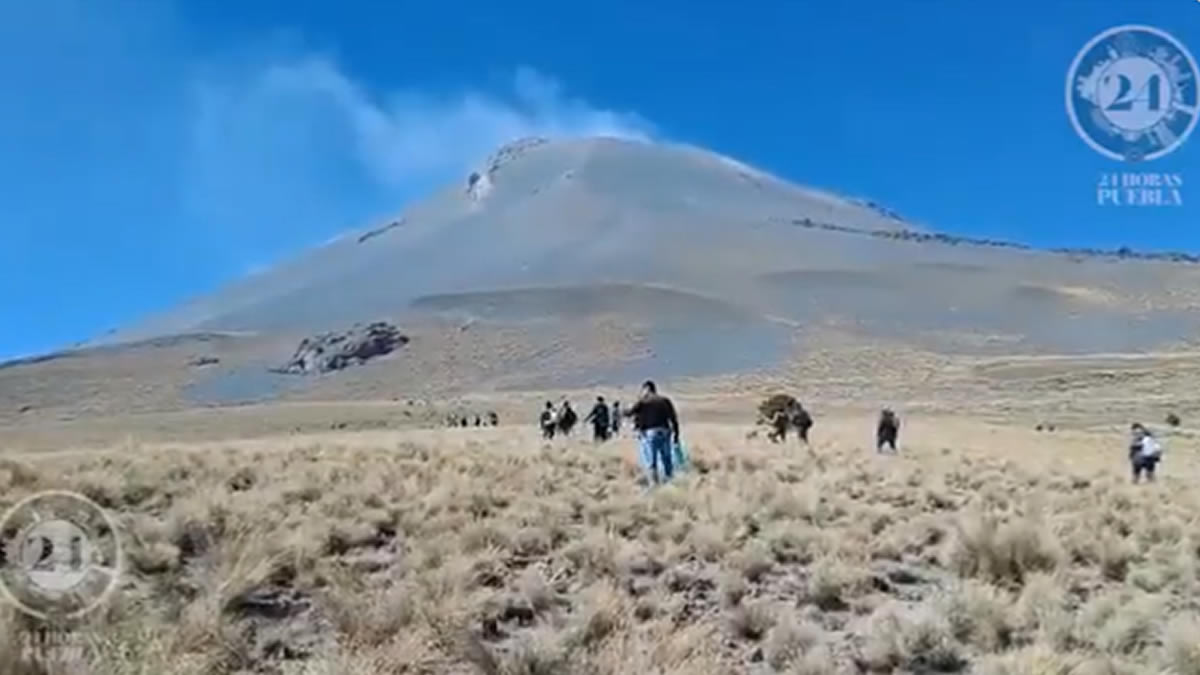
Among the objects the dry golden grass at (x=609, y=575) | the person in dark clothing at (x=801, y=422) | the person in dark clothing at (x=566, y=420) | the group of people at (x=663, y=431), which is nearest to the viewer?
the dry golden grass at (x=609, y=575)

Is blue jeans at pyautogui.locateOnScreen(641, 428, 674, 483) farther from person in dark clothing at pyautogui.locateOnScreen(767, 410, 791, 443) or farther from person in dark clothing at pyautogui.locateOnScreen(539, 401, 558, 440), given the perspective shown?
person in dark clothing at pyautogui.locateOnScreen(767, 410, 791, 443)

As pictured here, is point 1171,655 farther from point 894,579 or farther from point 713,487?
point 713,487

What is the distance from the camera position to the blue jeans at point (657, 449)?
15.9 m

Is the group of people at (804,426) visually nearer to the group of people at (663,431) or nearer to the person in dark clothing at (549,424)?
the group of people at (663,431)

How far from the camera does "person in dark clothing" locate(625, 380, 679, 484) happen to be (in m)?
15.9

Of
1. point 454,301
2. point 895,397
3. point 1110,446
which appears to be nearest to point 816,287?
point 454,301

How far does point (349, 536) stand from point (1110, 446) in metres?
33.4

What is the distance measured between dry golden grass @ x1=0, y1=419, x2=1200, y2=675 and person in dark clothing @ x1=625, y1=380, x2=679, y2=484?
427 mm

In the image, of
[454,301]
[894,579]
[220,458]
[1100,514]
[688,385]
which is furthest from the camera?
[454,301]

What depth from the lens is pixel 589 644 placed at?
22.8 ft

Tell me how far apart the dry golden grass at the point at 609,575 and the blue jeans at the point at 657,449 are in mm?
380

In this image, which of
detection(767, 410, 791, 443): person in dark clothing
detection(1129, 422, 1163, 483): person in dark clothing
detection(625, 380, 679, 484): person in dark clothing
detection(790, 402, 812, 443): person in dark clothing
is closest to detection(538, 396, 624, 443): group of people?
detection(767, 410, 791, 443): person in dark clothing

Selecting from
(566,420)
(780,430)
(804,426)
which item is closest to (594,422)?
(566,420)

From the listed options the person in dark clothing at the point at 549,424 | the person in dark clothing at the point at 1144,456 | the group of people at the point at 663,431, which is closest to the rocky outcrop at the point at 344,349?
the group of people at the point at 663,431
